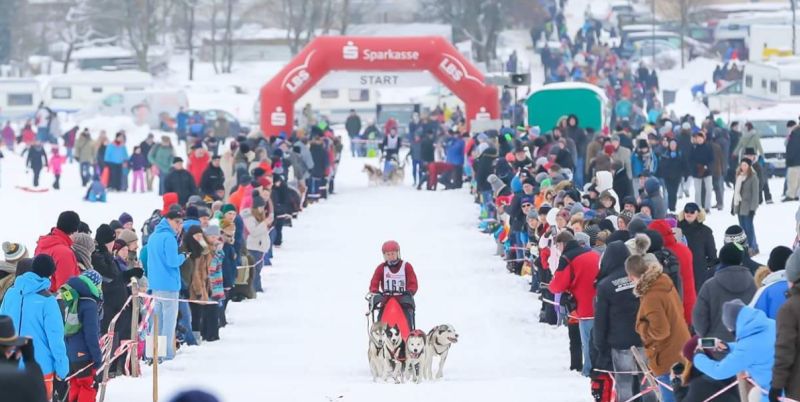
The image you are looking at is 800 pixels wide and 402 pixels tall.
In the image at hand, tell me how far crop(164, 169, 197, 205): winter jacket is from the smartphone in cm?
1409

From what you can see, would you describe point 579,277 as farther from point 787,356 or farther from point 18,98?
point 18,98

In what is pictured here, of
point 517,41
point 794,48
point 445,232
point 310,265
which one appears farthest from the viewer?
point 517,41

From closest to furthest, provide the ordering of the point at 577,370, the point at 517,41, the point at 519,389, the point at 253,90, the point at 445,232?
the point at 519,389 → the point at 577,370 → the point at 445,232 → the point at 253,90 → the point at 517,41

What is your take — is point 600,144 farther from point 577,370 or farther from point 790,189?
point 577,370

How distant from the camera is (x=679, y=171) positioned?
25453 millimetres

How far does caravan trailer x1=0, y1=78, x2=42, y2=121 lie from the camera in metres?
58.7

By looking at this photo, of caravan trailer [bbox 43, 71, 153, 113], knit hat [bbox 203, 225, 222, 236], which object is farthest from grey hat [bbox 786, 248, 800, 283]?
caravan trailer [bbox 43, 71, 153, 113]

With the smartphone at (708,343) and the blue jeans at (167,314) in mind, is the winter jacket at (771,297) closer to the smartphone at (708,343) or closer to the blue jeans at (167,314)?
the smartphone at (708,343)

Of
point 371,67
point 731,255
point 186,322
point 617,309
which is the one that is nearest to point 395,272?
point 186,322

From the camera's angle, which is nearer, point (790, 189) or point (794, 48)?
point (790, 189)

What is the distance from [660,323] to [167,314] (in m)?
5.02

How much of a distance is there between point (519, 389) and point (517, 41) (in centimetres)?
6550

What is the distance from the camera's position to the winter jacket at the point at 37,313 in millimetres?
9641

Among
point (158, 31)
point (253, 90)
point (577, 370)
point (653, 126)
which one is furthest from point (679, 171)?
point (158, 31)
